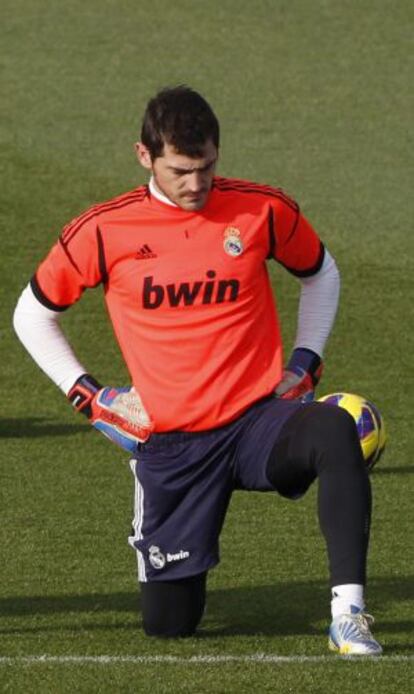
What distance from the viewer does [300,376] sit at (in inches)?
353

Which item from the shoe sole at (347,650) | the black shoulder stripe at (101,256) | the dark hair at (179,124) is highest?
the dark hair at (179,124)

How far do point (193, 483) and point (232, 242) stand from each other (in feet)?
3.29

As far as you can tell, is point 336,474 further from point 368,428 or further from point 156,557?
point 368,428

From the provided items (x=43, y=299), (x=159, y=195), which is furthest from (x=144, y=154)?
(x=43, y=299)

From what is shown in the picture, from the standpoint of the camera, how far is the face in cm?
845

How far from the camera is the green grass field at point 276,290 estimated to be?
8.68 m

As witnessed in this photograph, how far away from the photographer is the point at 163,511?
8.99 meters

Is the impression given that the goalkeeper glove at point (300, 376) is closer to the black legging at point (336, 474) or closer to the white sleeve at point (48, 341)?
the black legging at point (336, 474)

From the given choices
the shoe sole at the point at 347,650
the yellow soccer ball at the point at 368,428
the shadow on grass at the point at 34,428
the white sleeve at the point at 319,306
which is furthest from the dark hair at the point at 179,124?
the shadow on grass at the point at 34,428

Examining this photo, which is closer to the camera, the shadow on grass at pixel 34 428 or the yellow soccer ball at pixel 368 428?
the yellow soccer ball at pixel 368 428

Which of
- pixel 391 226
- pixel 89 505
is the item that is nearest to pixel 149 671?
pixel 89 505

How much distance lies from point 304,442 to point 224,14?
20.5m

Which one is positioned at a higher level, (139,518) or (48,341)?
(48,341)

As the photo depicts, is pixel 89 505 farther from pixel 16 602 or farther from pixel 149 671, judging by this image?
pixel 149 671
